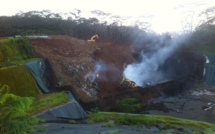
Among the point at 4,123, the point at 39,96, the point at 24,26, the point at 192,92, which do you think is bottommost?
the point at 192,92

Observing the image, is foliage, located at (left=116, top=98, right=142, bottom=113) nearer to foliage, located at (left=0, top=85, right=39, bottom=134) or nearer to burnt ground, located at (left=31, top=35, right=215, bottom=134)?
burnt ground, located at (left=31, top=35, right=215, bottom=134)

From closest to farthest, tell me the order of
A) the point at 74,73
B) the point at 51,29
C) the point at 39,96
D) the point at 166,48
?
the point at 39,96 → the point at 74,73 → the point at 166,48 → the point at 51,29

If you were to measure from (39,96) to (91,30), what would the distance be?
896 inches

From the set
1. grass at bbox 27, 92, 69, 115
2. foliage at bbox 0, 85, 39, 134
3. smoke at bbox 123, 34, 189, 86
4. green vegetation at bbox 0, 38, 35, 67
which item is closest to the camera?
foliage at bbox 0, 85, 39, 134

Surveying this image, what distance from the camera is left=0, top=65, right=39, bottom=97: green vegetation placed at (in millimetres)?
14281

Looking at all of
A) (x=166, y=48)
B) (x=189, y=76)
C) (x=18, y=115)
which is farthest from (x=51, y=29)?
(x=18, y=115)

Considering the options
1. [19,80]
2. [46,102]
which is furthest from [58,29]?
[46,102]

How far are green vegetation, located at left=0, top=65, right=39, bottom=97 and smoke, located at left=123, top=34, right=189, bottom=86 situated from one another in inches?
396

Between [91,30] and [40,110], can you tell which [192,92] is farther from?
[91,30]

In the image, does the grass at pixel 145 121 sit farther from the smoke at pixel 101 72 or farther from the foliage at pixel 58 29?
the foliage at pixel 58 29

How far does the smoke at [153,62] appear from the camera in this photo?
24.6 meters

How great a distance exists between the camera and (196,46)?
116ft

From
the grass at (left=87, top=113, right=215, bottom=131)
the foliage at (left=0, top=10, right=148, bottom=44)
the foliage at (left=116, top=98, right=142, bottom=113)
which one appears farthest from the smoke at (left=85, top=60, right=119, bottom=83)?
the foliage at (left=0, top=10, right=148, bottom=44)

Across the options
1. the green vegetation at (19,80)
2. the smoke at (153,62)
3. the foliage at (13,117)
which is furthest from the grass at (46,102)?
the smoke at (153,62)
